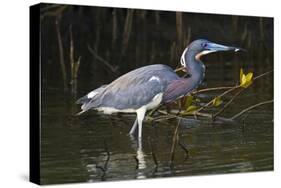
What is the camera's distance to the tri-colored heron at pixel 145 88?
7.25 metres

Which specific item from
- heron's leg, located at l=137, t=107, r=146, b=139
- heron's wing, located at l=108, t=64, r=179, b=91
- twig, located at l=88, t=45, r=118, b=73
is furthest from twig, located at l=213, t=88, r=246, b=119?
twig, located at l=88, t=45, r=118, b=73

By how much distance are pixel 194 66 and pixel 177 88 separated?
0.27 m

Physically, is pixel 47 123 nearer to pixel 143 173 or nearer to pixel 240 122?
pixel 143 173

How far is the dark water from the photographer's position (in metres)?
6.98

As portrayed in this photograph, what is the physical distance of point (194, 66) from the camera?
25.0 ft

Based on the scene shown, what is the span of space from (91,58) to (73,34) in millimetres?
261

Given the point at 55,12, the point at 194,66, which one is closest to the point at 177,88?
the point at 194,66

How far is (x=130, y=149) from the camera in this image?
7.32 m

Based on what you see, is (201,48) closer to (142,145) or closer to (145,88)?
(145,88)

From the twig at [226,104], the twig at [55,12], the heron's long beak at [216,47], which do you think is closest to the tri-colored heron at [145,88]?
the heron's long beak at [216,47]

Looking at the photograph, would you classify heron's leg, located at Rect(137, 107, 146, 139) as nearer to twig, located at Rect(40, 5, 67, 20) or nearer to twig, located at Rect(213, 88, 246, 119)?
twig, located at Rect(213, 88, 246, 119)

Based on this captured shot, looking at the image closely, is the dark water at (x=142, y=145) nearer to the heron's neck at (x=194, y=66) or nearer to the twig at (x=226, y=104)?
the twig at (x=226, y=104)

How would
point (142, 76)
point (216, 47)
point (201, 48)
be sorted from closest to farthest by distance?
1. point (142, 76)
2. point (201, 48)
3. point (216, 47)

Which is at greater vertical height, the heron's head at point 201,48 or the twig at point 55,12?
the twig at point 55,12
